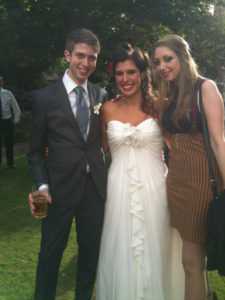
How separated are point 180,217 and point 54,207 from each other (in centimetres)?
105

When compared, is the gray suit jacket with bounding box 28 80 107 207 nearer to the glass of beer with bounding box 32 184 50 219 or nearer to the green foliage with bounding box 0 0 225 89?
the glass of beer with bounding box 32 184 50 219

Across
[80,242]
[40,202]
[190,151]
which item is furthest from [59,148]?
[190,151]

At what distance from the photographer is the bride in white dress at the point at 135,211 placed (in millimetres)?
2916

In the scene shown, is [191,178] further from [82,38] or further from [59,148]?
[82,38]

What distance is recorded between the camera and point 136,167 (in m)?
3.08

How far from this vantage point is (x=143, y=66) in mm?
3270

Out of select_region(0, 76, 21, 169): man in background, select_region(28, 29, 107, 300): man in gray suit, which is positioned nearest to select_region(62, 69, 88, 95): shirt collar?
select_region(28, 29, 107, 300): man in gray suit

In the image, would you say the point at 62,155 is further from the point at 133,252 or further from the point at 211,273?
the point at 211,273

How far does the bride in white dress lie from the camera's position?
2.92 metres

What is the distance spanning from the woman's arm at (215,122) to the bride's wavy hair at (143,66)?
647 millimetres

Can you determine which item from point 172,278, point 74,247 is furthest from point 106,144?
point 74,247

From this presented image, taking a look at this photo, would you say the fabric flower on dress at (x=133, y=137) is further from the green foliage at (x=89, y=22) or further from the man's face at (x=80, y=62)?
the green foliage at (x=89, y=22)

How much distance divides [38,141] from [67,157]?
273mm

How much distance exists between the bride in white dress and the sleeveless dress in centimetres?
23
